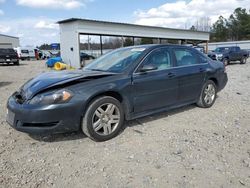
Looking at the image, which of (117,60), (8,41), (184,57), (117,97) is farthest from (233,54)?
(8,41)

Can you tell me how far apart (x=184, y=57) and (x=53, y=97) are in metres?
3.10

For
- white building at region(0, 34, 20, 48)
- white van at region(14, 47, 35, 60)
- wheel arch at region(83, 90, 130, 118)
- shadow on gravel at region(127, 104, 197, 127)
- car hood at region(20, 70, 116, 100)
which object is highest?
white building at region(0, 34, 20, 48)

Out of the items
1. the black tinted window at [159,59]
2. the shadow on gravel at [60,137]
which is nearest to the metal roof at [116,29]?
the black tinted window at [159,59]

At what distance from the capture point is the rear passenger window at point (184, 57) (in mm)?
5187

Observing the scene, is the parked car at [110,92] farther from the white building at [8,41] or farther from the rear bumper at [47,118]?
the white building at [8,41]

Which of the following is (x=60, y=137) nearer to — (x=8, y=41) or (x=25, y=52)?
(x=25, y=52)

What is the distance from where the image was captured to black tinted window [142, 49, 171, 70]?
15.2 ft

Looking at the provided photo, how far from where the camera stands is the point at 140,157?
11.4ft

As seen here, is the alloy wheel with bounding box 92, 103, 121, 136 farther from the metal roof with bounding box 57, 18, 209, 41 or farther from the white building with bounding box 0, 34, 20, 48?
the white building with bounding box 0, 34, 20, 48

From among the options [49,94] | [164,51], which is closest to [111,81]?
[49,94]

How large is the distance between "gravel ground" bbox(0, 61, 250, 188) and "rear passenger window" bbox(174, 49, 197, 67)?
127 centimetres

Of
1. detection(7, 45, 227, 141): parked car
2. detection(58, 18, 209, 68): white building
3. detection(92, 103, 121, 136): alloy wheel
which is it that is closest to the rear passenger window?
detection(7, 45, 227, 141): parked car

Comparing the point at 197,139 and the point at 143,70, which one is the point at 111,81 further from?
the point at 197,139

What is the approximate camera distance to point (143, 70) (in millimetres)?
4406
